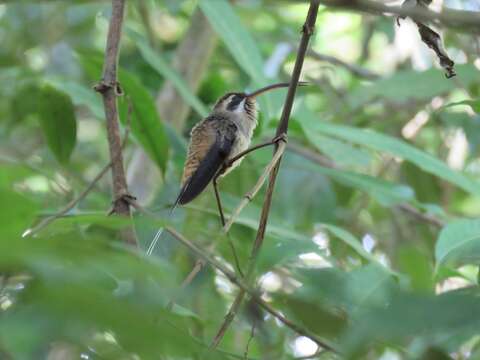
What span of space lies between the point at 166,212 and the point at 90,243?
7.26 feet

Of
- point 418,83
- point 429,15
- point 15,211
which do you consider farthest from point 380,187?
point 15,211

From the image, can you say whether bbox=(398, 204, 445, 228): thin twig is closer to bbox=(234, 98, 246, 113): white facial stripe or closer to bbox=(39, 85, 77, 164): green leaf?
bbox=(234, 98, 246, 113): white facial stripe

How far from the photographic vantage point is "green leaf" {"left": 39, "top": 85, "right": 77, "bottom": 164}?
2.75 m

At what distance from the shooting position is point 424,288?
36.4 inches

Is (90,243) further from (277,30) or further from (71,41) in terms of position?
(71,41)

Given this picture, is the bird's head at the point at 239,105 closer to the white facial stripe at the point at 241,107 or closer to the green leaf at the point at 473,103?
the white facial stripe at the point at 241,107

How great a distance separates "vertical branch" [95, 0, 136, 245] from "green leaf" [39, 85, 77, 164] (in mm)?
469

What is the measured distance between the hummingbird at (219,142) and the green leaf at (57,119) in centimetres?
40

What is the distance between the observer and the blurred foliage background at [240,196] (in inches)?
31.0

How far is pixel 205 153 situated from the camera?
274 cm

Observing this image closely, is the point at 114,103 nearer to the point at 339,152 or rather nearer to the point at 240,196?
the point at 339,152

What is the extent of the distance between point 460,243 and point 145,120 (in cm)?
125

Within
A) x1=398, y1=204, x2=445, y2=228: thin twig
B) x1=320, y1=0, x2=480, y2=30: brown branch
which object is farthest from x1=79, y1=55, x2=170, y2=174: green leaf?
x1=320, y1=0, x2=480, y2=30: brown branch

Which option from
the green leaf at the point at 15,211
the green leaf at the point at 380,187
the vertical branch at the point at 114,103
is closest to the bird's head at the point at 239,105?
the green leaf at the point at 380,187
